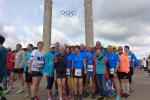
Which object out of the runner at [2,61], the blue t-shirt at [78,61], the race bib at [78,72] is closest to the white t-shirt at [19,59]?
the blue t-shirt at [78,61]

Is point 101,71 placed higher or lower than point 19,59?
lower

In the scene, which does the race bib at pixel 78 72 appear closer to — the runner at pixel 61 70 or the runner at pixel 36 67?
the runner at pixel 61 70

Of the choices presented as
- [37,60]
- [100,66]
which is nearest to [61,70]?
[37,60]

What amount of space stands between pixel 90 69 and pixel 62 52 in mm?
1527

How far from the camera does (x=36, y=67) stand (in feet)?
47.4

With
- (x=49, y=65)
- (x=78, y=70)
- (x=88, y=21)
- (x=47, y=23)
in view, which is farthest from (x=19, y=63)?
(x=47, y=23)

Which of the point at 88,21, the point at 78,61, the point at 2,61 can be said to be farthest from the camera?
the point at 88,21

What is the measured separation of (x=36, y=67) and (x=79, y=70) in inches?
57.6

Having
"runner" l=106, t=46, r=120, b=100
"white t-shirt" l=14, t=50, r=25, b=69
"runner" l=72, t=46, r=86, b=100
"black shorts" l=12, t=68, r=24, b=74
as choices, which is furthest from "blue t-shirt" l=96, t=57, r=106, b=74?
"black shorts" l=12, t=68, r=24, b=74

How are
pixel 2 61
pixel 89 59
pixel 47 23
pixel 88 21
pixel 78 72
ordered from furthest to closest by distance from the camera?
pixel 47 23 → pixel 88 21 → pixel 89 59 → pixel 78 72 → pixel 2 61

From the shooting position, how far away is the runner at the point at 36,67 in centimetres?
1442

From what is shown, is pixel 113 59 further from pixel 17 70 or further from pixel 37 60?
pixel 17 70

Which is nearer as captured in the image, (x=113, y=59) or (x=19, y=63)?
(x=113, y=59)

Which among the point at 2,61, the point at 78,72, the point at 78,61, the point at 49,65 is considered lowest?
the point at 78,72
